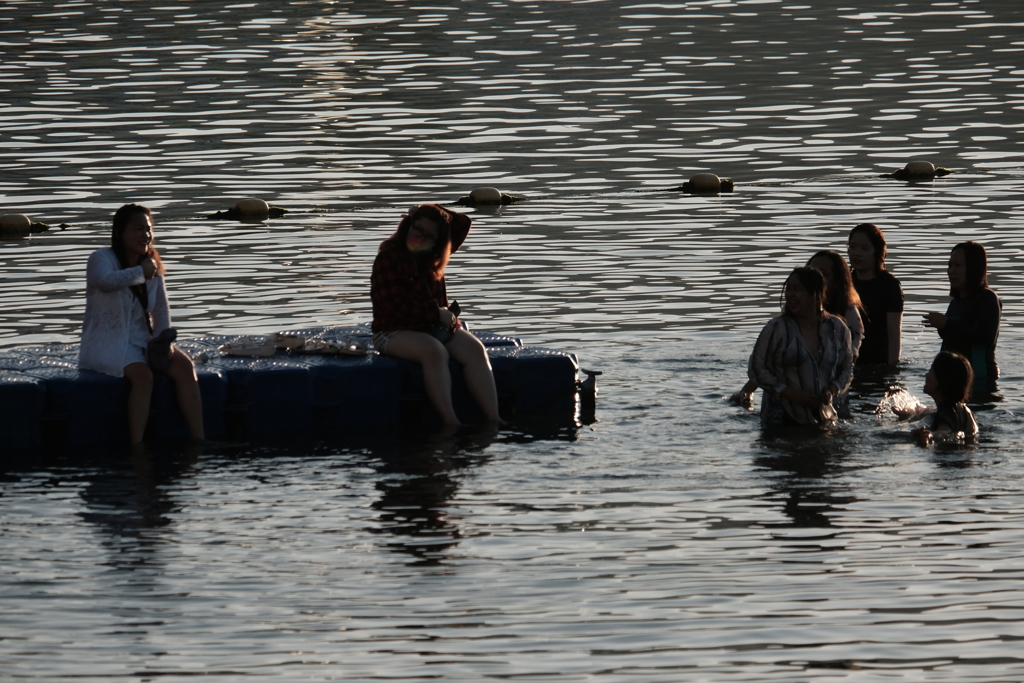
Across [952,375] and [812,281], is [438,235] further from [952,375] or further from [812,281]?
[952,375]

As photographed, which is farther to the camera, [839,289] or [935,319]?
[935,319]

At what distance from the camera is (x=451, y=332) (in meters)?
11.0

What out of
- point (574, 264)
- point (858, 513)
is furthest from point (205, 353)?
point (574, 264)

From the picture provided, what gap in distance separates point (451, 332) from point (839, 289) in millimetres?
2424

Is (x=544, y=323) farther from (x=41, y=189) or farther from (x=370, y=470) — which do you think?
(x=41, y=189)

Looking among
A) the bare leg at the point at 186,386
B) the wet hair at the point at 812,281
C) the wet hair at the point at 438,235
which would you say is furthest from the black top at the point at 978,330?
the bare leg at the point at 186,386

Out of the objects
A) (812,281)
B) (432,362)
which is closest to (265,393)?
(432,362)

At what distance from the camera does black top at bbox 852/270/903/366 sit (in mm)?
12070

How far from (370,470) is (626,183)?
11.9 m

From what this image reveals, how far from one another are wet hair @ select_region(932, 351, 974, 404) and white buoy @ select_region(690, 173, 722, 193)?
35.1ft

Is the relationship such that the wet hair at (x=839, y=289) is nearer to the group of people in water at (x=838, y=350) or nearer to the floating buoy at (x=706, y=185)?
the group of people in water at (x=838, y=350)

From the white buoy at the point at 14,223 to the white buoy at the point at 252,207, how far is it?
2275 mm

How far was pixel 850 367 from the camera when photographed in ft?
34.4

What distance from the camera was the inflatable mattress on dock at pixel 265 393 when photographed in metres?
10.1
